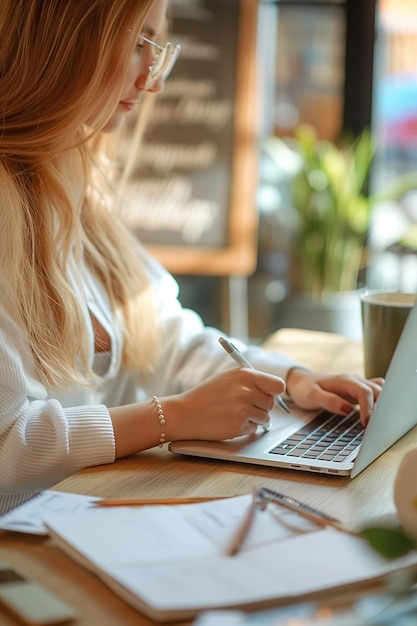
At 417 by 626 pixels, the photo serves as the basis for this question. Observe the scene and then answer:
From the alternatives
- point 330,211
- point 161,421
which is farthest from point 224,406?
point 330,211

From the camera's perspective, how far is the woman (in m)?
1.12

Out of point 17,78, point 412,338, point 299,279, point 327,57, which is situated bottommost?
point 299,279

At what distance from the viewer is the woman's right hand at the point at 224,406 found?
3.67 feet

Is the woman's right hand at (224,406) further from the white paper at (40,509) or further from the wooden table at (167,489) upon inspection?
the white paper at (40,509)

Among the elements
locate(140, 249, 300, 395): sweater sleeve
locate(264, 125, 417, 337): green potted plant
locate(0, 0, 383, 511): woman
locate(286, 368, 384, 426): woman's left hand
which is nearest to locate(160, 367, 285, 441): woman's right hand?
locate(0, 0, 383, 511): woman

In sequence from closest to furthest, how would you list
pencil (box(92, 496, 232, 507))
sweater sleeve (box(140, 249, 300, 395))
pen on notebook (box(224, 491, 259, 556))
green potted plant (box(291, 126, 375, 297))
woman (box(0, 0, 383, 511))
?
pen on notebook (box(224, 491, 259, 556)) → pencil (box(92, 496, 232, 507)) → woman (box(0, 0, 383, 511)) → sweater sleeve (box(140, 249, 300, 395)) → green potted plant (box(291, 126, 375, 297))

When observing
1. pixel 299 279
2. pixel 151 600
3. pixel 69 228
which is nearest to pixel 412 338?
pixel 151 600

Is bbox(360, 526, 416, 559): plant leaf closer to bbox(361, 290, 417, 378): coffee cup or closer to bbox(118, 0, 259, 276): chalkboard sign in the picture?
bbox(361, 290, 417, 378): coffee cup

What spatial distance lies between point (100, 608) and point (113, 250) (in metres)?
0.94

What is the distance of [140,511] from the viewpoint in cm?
87

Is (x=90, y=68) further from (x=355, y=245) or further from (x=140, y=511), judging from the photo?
(x=355, y=245)

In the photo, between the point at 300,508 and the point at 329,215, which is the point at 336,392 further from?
the point at 329,215

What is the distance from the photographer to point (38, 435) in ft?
3.60

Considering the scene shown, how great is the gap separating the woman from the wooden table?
0.21 feet
